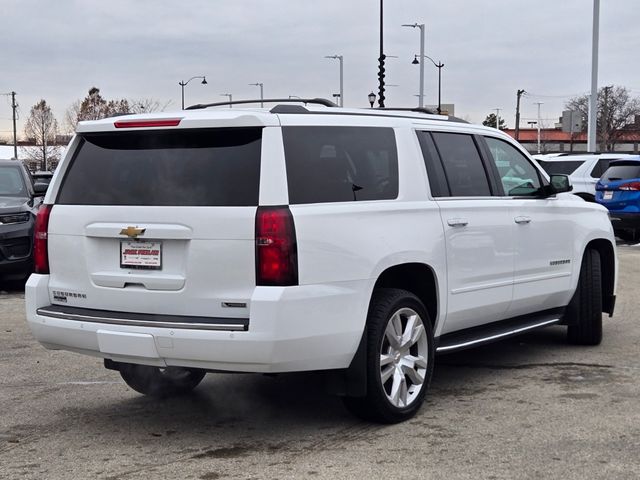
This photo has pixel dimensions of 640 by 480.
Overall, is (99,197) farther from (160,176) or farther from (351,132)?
(351,132)

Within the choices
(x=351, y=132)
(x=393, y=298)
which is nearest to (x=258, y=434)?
(x=393, y=298)

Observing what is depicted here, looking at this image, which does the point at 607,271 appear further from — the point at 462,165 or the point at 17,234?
the point at 17,234

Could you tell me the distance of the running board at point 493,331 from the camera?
19.5ft

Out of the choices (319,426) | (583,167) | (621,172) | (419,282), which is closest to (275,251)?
(319,426)

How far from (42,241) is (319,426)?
1.97m

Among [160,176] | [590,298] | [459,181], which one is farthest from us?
[590,298]

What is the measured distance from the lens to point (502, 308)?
20.8 ft

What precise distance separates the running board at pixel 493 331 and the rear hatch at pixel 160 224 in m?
1.78

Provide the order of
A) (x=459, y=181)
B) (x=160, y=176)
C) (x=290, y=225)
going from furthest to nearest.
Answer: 1. (x=459, y=181)
2. (x=160, y=176)
3. (x=290, y=225)

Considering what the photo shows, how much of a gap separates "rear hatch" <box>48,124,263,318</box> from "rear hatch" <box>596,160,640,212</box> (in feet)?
46.0

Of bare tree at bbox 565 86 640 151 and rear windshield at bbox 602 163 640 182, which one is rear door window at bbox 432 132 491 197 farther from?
bare tree at bbox 565 86 640 151

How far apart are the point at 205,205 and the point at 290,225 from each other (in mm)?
488

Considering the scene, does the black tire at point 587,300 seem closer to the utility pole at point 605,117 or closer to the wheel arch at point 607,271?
the wheel arch at point 607,271

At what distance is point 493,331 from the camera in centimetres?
631
